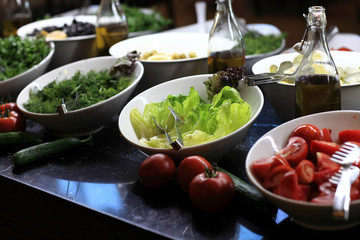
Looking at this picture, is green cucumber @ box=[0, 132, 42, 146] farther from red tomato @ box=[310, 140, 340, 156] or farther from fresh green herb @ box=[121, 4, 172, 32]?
fresh green herb @ box=[121, 4, 172, 32]

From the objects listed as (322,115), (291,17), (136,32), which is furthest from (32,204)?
(291,17)

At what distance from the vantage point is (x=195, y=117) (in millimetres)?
1215

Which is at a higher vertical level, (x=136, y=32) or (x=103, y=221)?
(x=136, y=32)

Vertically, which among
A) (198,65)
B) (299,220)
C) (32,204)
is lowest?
(32,204)

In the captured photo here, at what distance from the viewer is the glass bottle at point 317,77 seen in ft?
3.54

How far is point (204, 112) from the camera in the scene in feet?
3.93

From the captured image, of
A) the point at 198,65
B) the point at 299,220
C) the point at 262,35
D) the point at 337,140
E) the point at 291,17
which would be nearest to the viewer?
the point at 299,220

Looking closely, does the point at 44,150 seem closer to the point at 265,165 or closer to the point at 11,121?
the point at 11,121

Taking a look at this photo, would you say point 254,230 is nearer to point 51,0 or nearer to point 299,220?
point 299,220

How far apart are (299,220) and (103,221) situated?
0.45 meters

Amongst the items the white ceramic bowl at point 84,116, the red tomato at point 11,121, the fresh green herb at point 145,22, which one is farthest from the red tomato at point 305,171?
the fresh green herb at point 145,22

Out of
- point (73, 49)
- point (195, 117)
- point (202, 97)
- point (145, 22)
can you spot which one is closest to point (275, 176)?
point (195, 117)

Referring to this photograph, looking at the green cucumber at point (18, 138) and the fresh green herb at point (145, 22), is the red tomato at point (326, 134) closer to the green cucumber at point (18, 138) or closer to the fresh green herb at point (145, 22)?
the green cucumber at point (18, 138)

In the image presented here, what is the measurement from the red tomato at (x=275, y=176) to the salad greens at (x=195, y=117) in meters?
0.26
